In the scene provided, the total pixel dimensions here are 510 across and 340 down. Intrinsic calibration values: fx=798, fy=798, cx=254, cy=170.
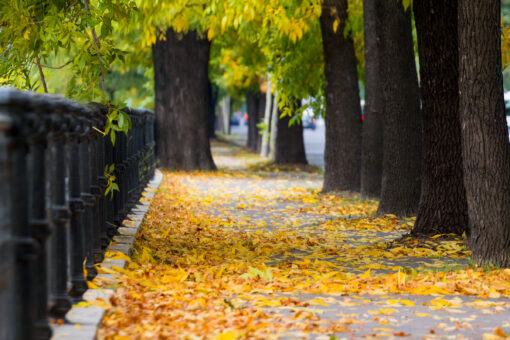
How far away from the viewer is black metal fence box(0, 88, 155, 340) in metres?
3.51

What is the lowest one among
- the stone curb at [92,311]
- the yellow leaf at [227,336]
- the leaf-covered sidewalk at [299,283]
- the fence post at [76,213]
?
the leaf-covered sidewalk at [299,283]

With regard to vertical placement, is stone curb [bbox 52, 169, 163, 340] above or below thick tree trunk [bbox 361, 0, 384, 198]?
below

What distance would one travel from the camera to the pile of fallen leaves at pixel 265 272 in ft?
17.9

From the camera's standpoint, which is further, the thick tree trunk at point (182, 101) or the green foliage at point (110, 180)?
the thick tree trunk at point (182, 101)

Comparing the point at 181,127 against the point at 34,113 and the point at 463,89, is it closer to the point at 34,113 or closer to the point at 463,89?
the point at 463,89

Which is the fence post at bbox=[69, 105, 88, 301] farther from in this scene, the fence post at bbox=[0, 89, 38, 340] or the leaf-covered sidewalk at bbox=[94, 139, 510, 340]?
the fence post at bbox=[0, 89, 38, 340]

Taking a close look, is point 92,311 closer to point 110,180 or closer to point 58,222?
point 58,222

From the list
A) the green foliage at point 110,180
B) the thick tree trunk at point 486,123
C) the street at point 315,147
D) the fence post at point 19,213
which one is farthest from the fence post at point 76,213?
the street at point 315,147

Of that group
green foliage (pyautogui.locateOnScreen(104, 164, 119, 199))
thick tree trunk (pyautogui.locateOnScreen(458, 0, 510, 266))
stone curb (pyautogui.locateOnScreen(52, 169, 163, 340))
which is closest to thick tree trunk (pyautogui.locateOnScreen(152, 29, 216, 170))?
stone curb (pyautogui.locateOnScreen(52, 169, 163, 340))

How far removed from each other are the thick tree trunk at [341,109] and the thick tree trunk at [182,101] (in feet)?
21.9

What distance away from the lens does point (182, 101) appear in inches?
876

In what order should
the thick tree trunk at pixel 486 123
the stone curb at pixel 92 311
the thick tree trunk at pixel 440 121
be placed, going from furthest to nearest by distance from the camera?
1. the thick tree trunk at pixel 440 121
2. the thick tree trunk at pixel 486 123
3. the stone curb at pixel 92 311

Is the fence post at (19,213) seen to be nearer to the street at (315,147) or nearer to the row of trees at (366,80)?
the row of trees at (366,80)

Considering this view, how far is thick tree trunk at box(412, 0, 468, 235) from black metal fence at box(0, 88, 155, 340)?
12.6 ft
